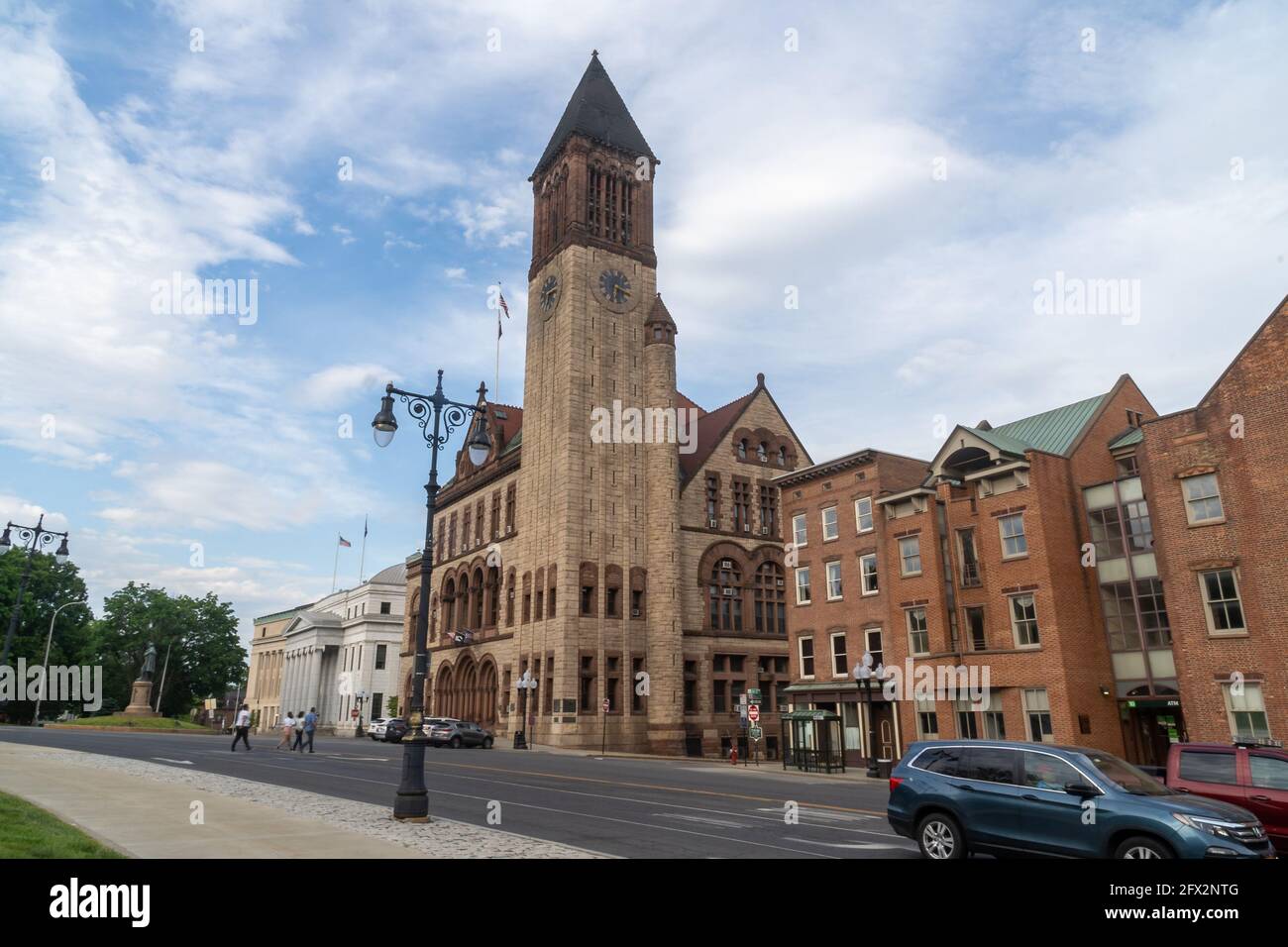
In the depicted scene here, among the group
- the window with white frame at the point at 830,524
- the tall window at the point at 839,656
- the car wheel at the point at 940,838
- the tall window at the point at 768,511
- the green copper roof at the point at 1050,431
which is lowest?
the car wheel at the point at 940,838

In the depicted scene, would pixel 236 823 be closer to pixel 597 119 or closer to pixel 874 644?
pixel 874 644

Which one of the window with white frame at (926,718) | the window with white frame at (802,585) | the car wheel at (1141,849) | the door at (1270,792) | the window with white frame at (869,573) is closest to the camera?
the car wheel at (1141,849)

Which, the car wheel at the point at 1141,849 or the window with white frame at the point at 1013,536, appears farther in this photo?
the window with white frame at the point at 1013,536

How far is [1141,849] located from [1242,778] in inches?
168

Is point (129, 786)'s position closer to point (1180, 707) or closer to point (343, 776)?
point (343, 776)

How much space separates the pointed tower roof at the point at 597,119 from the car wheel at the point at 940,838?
59336 mm

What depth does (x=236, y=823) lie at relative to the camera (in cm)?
1278

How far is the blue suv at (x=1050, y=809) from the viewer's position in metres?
9.43

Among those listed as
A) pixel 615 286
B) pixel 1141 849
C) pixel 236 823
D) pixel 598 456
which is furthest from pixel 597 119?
pixel 1141 849

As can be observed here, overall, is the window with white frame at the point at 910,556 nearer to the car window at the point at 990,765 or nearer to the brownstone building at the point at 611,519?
the brownstone building at the point at 611,519

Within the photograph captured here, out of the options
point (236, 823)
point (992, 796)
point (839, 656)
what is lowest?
point (236, 823)

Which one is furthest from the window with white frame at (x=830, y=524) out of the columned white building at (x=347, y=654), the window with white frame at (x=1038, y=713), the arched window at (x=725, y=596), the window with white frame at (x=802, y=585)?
the columned white building at (x=347, y=654)
